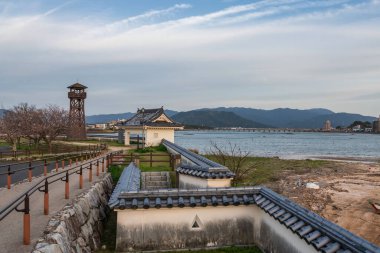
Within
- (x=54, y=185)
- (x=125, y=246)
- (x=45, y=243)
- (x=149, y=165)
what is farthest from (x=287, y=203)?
(x=149, y=165)

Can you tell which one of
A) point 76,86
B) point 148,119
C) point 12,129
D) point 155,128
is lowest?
point 12,129

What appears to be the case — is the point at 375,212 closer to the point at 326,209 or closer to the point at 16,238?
the point at 326,209

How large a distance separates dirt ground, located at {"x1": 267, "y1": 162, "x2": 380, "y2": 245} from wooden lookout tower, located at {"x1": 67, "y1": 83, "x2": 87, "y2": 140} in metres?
32.9

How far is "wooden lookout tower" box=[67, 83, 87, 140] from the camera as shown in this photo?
51.6m

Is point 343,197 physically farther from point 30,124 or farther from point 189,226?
point 30,124

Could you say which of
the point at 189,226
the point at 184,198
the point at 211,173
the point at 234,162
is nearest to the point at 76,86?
the point at 234,162

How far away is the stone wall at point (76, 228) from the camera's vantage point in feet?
18.5

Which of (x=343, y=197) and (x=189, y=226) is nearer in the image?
(x=189, y=226)

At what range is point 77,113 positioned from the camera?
172 ft

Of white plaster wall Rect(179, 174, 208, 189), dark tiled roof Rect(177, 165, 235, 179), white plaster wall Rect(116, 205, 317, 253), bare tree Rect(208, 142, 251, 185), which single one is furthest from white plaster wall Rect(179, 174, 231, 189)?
bare tree Rect(208, 142, 251, 185)

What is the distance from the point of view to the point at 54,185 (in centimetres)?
1281

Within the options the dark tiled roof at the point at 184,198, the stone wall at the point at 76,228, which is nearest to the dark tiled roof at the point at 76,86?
the stone wall at the point at 76,228

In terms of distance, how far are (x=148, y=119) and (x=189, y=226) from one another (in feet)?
94.7

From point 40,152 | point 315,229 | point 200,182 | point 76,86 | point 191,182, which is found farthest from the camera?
point 76,86
